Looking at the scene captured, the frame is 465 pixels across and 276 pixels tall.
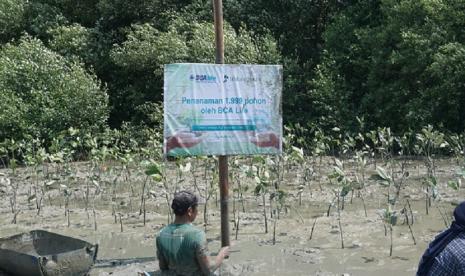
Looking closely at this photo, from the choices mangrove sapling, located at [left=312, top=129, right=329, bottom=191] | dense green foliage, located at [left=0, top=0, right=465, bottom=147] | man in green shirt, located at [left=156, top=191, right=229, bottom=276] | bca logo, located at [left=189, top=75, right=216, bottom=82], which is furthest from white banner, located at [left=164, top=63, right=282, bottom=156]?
dense green foliage, located at [left=0, top=0, right=465, bottom=147]

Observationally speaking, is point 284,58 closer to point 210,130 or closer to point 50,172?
point 50,172

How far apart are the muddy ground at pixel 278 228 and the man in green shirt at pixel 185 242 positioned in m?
1.90

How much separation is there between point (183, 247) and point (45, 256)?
2164mm

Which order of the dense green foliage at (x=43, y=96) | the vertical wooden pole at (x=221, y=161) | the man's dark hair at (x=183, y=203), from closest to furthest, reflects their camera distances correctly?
the man's dark hair at (x=183, y=203), the vertical wooden pole at (x=221, y=161), the dense green foliage at (x=43, y=96)

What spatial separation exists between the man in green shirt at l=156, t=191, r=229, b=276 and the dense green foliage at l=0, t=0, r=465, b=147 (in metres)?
10.3

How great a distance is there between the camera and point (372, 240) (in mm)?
7406

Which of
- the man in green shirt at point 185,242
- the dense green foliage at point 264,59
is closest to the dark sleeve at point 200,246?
the man in green shirt at point 185,242

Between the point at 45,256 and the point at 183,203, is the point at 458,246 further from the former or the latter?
the point at 45,256

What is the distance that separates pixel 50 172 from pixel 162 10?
8.32 meters

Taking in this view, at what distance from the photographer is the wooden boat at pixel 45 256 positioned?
5820mm

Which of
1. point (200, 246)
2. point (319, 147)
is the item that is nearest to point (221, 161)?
point (200, 246)

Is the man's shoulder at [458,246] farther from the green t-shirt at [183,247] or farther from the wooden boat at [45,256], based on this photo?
the wooden boat at [45,256]

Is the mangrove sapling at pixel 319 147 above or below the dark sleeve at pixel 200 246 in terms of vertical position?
above

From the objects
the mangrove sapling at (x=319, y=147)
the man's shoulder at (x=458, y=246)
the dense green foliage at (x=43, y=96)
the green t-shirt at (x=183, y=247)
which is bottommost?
the green t-shirt at (x=183, y=247)
